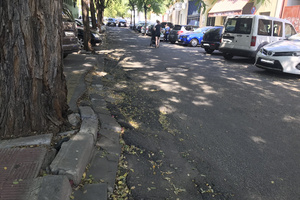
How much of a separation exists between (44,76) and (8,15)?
75cm

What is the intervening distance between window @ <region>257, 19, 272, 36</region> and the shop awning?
42.5 ft

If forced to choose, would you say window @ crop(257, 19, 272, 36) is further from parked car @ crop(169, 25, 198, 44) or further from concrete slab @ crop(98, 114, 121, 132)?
concrete slab @ crop(98, 114, 121, 132)

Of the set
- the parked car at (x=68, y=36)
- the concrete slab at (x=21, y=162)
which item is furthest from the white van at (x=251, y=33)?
the concrete slab at (x=21, y=162)

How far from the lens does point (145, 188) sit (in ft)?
8.58

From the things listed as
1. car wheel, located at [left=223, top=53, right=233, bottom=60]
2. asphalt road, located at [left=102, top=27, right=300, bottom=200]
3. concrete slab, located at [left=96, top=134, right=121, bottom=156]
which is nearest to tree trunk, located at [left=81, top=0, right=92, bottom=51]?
asphalt road, located at [left=102, top=27, right=300, bottom=200]

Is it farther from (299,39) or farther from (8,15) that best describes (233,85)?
(8,15)

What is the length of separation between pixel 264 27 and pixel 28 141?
1059cm

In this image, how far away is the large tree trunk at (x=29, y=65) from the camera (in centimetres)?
268

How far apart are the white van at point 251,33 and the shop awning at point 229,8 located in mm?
12412

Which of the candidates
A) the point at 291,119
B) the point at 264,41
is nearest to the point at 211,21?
the point at 264,41

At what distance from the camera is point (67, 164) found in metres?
2.48

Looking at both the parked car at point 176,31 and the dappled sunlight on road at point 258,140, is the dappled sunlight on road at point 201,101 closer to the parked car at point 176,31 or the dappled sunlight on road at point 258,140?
the dappled sunlight on road at point 258,140

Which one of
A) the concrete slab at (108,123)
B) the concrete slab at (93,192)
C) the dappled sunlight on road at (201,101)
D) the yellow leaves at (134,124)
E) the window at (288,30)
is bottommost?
the yellow leaves at (134,124)

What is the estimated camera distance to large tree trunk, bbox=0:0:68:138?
268 cm
